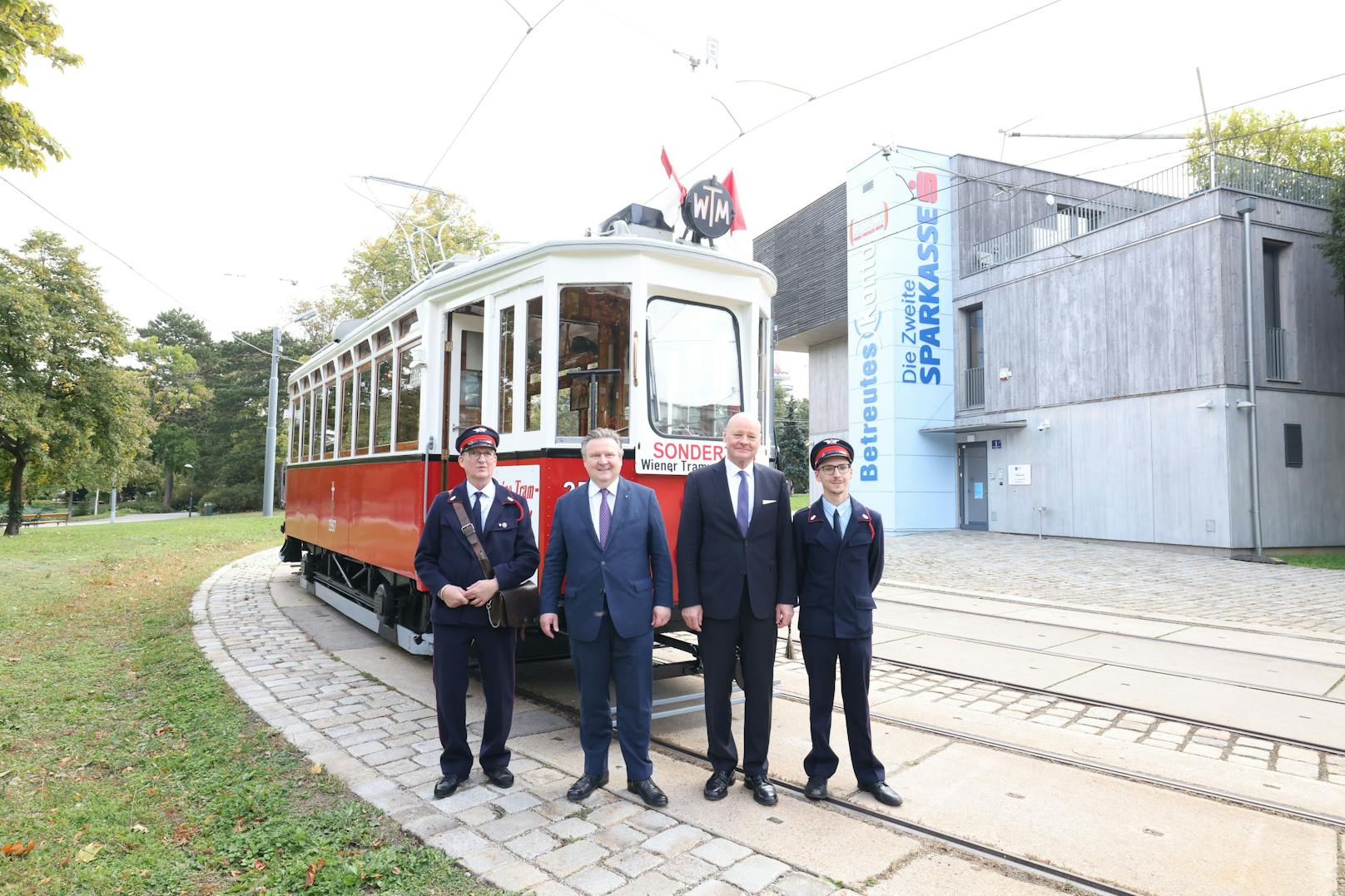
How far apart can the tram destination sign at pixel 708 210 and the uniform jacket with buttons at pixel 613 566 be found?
2397mm

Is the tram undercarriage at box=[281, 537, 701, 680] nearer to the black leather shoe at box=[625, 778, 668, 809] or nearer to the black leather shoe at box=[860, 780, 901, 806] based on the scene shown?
the black leather shoe at box=[625, 778, 668, 809]

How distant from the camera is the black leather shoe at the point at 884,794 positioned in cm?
385

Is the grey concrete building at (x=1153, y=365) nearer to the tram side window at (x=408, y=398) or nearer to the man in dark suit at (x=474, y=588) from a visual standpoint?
the tram side window at (x=408, y=398)

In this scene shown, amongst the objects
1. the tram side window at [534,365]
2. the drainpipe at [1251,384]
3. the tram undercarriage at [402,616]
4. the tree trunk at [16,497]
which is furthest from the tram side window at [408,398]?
the tree trunk at [16,497]

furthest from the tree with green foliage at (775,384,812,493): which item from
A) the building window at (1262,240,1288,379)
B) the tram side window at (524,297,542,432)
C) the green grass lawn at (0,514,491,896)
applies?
the tram side window at (524,297,542,432)

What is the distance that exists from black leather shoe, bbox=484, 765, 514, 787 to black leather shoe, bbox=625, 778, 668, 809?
0.62m

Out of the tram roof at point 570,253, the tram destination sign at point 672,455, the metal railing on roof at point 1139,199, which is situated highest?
the metal railing on roof at point 1139,199

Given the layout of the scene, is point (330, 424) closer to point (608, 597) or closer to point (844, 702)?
point (608, 597)

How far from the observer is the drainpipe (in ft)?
50.6

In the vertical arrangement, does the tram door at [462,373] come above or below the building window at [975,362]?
below

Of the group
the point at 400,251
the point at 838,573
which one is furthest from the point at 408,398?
the point at 400,251

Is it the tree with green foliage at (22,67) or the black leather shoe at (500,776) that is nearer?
the black leather shoe at (500,776)

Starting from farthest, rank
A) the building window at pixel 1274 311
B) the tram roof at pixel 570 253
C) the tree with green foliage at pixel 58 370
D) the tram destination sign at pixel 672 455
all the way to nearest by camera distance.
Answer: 1. the tree with green foliage at pixel 58 370
2. the building window at pixel 1274 311
3. the tram roof at pixel 570 253
4. the tram destination sign at pixel 672 455

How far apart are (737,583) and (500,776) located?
155 centimetres
